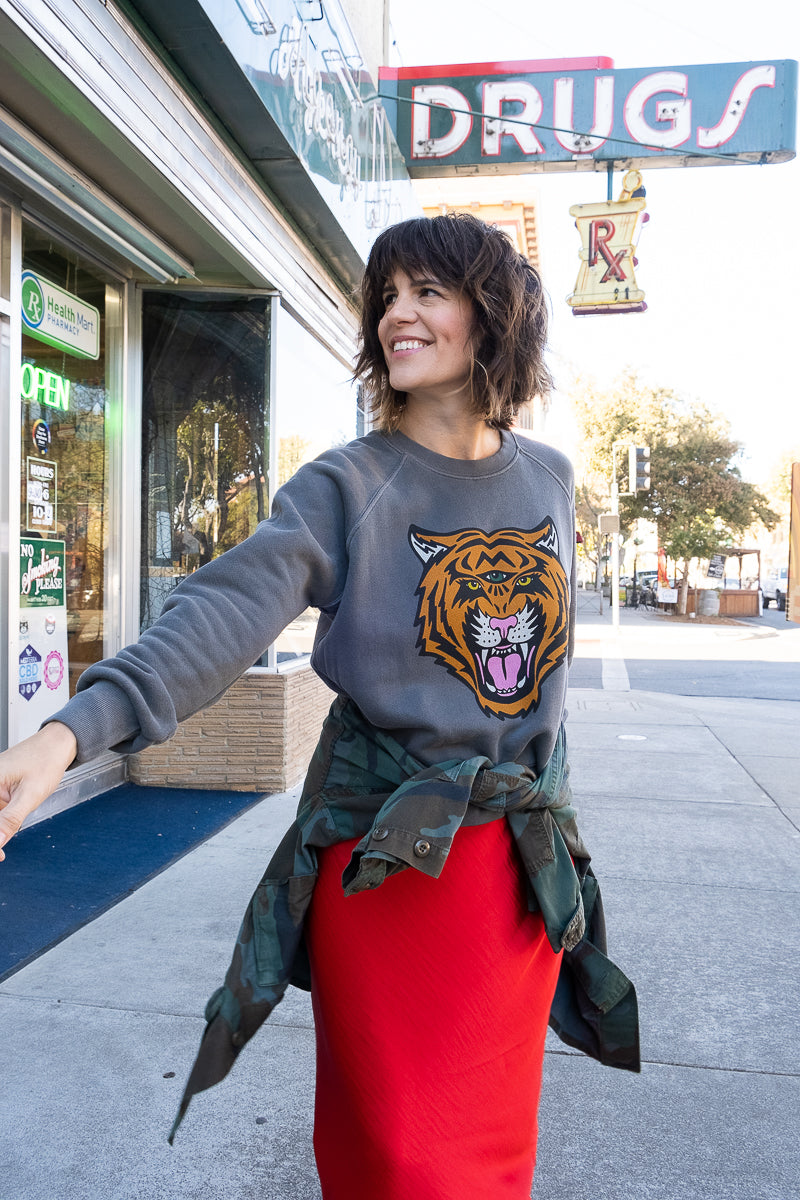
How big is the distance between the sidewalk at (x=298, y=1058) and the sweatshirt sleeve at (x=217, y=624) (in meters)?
1.60

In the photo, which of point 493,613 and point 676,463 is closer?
point 493,613

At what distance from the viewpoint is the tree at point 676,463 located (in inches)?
1310

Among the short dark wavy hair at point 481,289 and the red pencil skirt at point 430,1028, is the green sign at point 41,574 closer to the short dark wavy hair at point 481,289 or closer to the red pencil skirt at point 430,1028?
the short dark wavy hair at point 481,289

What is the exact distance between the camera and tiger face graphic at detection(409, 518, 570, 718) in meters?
1.56

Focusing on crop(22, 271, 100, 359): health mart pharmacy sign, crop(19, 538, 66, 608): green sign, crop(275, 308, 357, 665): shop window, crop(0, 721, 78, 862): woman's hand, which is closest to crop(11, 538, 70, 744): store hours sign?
crop(19, 538, 66, 608): green sign

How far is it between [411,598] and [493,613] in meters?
0.14

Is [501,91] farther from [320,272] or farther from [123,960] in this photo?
[123,960]

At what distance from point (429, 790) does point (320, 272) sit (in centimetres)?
669

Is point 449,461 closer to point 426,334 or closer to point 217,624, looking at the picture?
point 426,334

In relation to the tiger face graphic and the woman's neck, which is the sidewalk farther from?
the woman's neck

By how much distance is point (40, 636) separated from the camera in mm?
5504

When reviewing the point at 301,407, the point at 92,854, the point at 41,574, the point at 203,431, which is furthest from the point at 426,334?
the point at 301,407

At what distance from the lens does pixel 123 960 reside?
3654 mm

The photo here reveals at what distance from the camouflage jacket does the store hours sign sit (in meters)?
3.98
